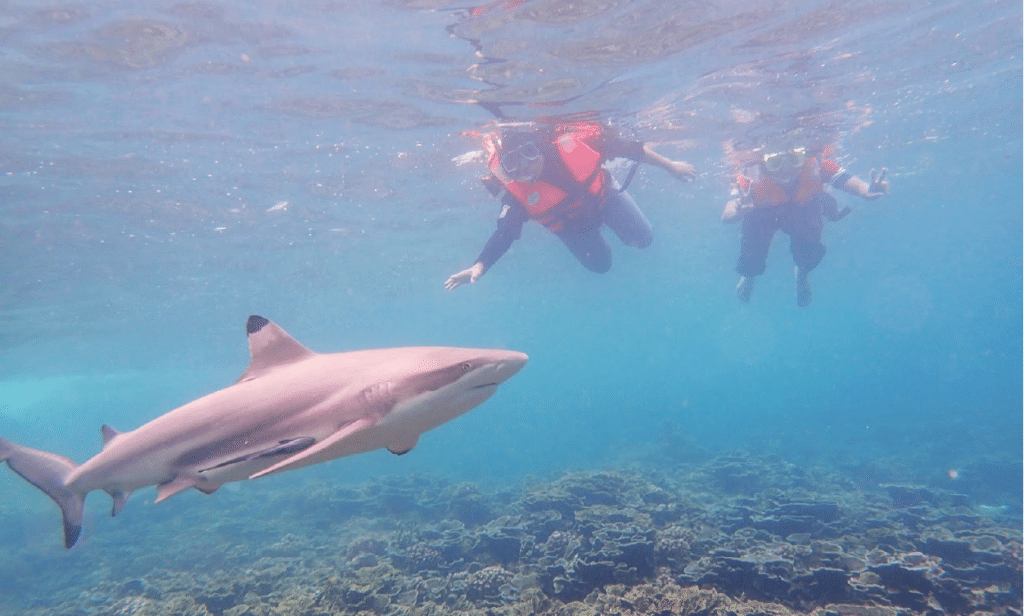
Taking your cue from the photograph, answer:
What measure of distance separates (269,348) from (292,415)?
35.7 inches

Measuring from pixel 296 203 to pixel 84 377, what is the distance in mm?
48610

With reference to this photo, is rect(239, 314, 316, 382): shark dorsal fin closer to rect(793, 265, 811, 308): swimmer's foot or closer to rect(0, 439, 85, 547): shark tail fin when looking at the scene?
rect(0, 439, 85, 547): shark tail fin

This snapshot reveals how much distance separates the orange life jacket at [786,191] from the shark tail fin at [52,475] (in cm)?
1495

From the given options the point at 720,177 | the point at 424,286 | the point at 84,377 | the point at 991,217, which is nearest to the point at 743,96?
the point at 720,177

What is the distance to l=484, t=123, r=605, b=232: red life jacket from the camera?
10883 mm

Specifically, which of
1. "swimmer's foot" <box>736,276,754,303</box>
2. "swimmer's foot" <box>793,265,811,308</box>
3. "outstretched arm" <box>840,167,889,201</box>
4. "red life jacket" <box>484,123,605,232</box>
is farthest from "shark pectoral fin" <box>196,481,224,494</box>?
"swimmer's foot" <box>736,276,754,303</box>

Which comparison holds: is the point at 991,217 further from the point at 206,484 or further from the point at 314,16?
the point at 206,484

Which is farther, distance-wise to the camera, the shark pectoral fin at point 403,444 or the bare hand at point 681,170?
the bare hand at point 681,170

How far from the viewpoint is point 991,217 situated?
4944 centimetres

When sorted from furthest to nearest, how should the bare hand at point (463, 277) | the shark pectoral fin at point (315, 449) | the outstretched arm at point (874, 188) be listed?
1. the outstretched arm at point (874, 188)
2. the bare hand at point (463, 277)
3. the shark pectoral fin at point (315, 449)

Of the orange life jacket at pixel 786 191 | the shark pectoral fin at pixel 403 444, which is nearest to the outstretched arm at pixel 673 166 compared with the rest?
the orange life jacket at pixel 786 191

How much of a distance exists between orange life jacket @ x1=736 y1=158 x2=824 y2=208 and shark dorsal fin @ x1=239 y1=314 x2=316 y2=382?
13.6 metres

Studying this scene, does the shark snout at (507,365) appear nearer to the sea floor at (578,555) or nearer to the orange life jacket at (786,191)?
the sea floor at (578,555)

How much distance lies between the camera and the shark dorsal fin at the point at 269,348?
3.48m
